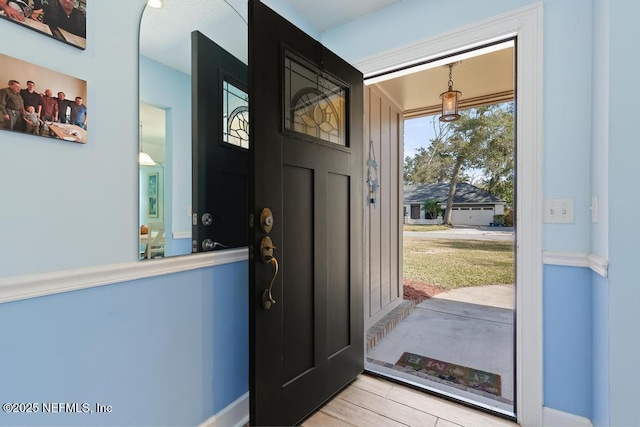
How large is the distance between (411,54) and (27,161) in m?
1.94

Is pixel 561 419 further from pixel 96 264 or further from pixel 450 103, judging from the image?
pixel 450 103

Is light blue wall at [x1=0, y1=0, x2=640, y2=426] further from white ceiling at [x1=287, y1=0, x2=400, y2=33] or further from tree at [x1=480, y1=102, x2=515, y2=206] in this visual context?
tree at [x1=480, y1=102, x2=515, y2=206]

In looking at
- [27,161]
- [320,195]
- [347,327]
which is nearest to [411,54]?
[320,195]

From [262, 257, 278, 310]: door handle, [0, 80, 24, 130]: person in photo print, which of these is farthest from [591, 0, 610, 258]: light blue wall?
[0, 80, 24, 130]: person in photo print

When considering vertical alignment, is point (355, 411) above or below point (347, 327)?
below

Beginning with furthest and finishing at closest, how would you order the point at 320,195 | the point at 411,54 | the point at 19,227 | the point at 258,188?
the point at 411,54 < the point at 320,195 < the point at 258,188 < the point at 19,227

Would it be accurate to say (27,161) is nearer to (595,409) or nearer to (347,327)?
(347,327)

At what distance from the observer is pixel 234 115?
1625 millimetres

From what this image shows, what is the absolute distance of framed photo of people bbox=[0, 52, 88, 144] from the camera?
2.85 ft

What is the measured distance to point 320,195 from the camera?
168 centimetres

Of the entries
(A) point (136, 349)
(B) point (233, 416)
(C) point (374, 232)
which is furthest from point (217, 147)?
(C) point (374, 232)

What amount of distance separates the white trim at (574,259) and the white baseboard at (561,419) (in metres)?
0.75

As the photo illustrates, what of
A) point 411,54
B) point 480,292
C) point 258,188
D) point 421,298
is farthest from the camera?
point 480,292

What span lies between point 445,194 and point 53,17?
27.5 ft
